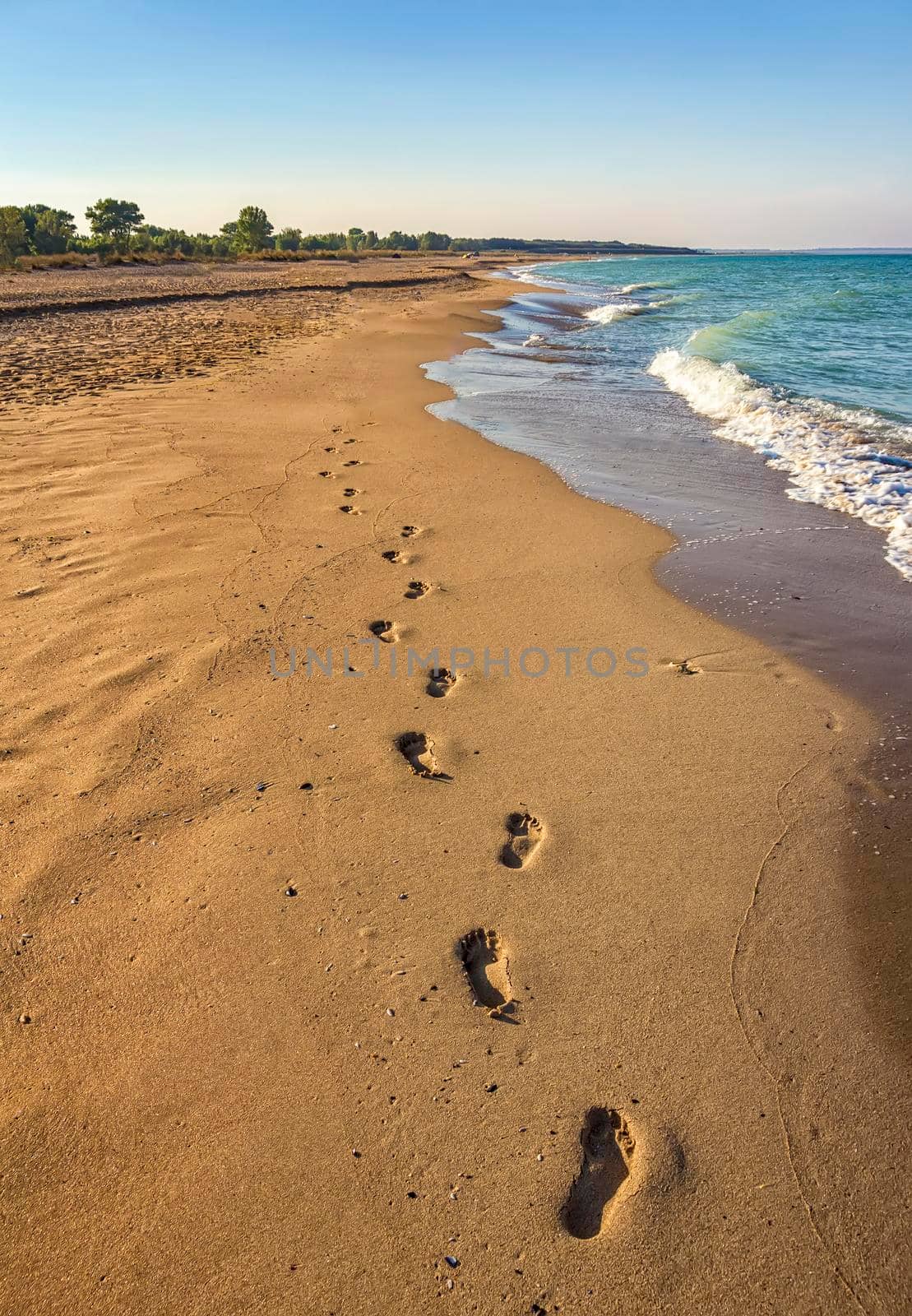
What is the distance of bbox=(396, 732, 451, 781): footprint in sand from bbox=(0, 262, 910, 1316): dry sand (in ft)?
0.05

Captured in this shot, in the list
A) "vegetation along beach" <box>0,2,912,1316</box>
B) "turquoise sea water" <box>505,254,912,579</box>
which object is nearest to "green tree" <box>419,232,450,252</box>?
"turquoise sea water" <box>505,254,912,579</box>


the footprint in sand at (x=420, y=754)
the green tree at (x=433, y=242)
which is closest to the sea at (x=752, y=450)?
the footprint in sand at (x=420, y=754)

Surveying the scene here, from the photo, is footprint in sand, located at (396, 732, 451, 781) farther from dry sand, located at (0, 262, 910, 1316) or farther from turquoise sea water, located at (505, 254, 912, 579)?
turquoise sea water, located at (505, 254, 912, 579)

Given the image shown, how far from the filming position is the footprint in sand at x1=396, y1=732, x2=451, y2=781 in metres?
3.48

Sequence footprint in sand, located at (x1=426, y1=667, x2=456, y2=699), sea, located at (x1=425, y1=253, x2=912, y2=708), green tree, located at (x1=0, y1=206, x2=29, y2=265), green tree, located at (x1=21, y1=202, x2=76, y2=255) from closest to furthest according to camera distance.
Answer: footprint in sand, located at (x1=426, y1=667, x2=456, y2=699), sea, located at (x1=425, y1=253, x2=912, y2=708), green tree, located at (x1=0, y1=206, x2=29, y2=265), green tree, located at (x1=21, y1=202, x2=76, y2=255)

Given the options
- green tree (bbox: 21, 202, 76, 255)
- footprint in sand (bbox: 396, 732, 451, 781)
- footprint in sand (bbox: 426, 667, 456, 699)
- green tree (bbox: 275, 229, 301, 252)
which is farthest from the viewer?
green tree (bbox: 275, 229, 301, 252)

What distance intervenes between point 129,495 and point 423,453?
3171 millimetres

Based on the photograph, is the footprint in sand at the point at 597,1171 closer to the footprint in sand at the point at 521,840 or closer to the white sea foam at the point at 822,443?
the footprint in sand at the point at 521,840

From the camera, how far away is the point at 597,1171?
6.73ft

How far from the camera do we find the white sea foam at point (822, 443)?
22.0ft

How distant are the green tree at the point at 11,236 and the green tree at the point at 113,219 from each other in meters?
16.4

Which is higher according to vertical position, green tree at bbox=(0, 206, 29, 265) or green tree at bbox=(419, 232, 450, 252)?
green tree at bbox=(419, 232, 450, 252)

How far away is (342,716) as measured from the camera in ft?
12.6

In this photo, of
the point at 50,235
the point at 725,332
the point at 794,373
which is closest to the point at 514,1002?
the point at 794,373
